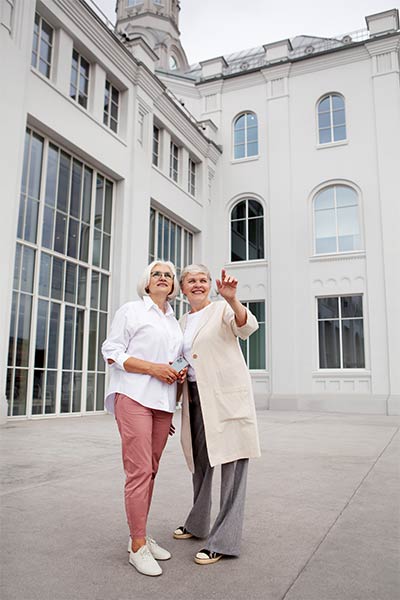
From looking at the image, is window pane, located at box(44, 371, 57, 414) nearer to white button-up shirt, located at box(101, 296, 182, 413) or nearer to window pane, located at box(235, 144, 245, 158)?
white button-up shirt, located at box(101, 296, 182, 413)

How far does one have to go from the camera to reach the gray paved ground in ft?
8.28

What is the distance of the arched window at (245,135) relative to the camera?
22.3 m

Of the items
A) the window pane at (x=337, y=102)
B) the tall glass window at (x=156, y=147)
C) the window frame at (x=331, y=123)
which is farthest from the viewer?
the window pane at (x=337, y=102)

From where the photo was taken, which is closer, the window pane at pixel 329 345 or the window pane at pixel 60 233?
the window pane at pixel 60 233

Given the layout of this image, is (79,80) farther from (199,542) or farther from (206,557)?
(206,557)

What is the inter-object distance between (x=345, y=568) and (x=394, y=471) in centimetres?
332

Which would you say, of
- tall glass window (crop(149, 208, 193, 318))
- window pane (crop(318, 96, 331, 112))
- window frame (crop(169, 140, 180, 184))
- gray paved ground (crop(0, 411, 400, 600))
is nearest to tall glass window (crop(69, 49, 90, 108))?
tall glass window (crop(149, 208, 193, 318))

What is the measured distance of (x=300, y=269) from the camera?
20219mm

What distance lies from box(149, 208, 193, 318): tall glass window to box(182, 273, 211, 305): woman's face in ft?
45.8

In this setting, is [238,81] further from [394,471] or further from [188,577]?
[188,577]

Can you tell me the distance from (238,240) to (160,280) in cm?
1887

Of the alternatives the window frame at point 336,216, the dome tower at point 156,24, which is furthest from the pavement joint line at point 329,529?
the dome tower at point 156,24

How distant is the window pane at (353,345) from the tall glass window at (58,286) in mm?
9279

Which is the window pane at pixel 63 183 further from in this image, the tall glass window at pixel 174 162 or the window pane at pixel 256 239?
the window pane at pixel 256 239
